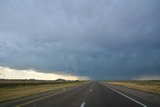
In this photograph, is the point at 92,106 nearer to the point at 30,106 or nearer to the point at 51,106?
the point at 51,106

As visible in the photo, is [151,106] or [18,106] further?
[18,106]

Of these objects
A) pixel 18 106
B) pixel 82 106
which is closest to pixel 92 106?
pixel 82 106

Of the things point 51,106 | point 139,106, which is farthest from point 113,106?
point 51,106

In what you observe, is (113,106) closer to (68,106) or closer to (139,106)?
(139,106)

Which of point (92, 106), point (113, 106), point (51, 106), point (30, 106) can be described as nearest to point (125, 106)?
point (113, 106)

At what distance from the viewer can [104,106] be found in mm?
14273

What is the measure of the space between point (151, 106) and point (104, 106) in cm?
279

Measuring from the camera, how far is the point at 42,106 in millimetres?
14656

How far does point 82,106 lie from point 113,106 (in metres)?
1.87

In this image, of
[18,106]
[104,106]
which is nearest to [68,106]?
[104,106]

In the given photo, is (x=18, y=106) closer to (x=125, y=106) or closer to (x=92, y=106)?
(x=92, y=106)

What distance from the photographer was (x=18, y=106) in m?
15.1

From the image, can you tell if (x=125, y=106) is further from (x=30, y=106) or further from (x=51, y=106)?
(x=30, y=106)

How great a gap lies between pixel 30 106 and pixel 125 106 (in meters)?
Answer: 5.87
